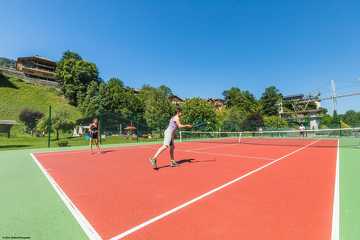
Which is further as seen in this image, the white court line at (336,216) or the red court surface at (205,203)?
the red court surface at (205,203)

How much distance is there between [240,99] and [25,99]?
6030 centimetres

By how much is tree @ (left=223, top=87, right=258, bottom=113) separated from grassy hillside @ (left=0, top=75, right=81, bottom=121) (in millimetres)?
49092

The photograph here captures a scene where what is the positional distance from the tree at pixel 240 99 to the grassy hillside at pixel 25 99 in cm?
4909

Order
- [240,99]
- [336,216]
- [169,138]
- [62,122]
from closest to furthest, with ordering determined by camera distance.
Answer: [336,216] → [169,138] → [62,122] → [240,99]

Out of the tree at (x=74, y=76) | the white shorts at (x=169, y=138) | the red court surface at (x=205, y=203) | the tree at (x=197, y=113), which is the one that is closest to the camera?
the red court surface at (x=205, y=203)

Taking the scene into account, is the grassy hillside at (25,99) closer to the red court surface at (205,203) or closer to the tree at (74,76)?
the tree at (74,76)

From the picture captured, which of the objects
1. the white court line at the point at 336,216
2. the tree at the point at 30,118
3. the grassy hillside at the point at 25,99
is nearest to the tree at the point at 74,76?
the grassy hillside at the point at 25,99

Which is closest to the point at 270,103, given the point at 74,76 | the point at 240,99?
the point at 240,99

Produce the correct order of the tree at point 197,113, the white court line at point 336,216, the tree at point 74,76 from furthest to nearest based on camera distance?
the tree at point 74,76, the tree at point 197,113, the white court line at point 336,216

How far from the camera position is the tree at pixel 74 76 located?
2514 inches

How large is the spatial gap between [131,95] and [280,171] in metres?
56.6

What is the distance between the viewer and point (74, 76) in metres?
64.6

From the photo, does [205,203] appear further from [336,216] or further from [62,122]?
[62,122]

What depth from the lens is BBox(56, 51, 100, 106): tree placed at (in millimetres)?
63844
